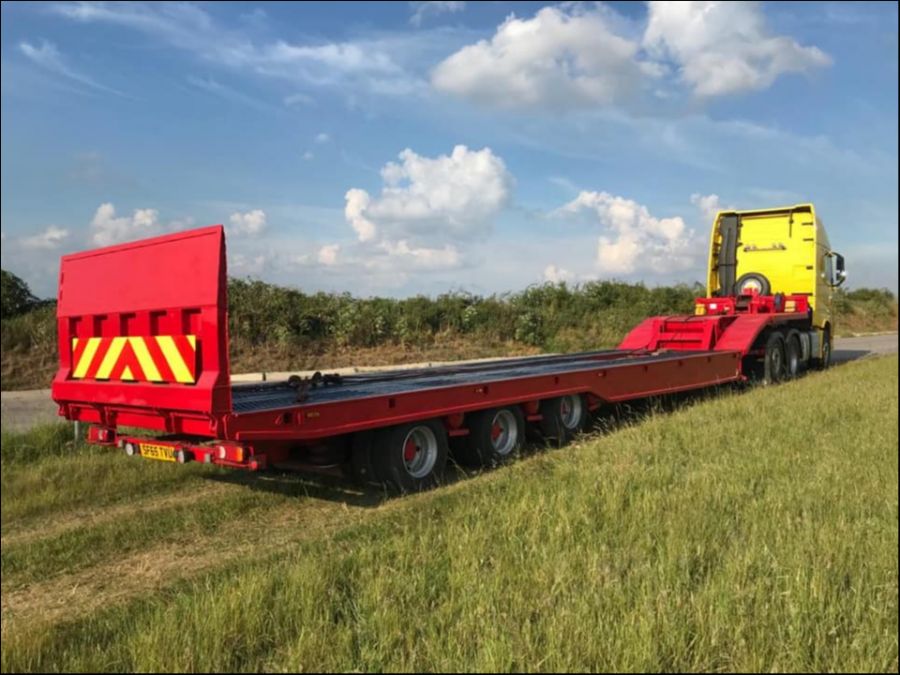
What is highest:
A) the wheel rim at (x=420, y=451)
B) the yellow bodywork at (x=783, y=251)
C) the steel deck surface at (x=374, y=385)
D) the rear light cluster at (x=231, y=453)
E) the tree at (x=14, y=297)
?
the yellow bodywork at (x=783, y=251)

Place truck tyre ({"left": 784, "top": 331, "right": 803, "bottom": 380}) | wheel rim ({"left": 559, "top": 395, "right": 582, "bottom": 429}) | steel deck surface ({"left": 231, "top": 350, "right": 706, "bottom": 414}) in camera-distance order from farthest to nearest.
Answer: truck tyre ({"left": 784, "top": 331, "right": 803, "bottom": 380}) → wheel rim ({"left": 559, "top": 395, "right": 582, "bottom": 429}) → steel deck surface ({"left": 231, "top": 350, "right": 706, "bottom": 414})

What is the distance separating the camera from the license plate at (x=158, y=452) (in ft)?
18.2

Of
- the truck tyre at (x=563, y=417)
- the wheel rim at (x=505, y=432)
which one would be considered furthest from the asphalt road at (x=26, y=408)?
the truck tyre at (x=563, y=417)

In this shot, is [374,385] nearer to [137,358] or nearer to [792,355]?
[137,358]

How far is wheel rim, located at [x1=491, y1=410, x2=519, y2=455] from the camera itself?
7.34m

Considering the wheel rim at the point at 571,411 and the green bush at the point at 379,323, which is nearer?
the wheel rim at the point at 571,411

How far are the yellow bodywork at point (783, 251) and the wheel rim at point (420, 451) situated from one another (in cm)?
927

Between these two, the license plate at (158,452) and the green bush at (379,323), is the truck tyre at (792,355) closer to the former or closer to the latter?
the green bush at (379,323)

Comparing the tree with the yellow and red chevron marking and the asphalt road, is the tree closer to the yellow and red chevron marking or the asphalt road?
the asphalt road

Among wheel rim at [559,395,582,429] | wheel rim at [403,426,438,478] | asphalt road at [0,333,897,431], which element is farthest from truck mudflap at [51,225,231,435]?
wheel rim at [559,395,582,429]

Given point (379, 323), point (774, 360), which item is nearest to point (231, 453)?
point (774, 360)

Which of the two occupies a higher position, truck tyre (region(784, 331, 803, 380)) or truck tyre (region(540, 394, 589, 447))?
truck tyre (region(784, 331, 803, 380))

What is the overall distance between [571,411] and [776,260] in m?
7.63

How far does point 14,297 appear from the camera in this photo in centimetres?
1625
